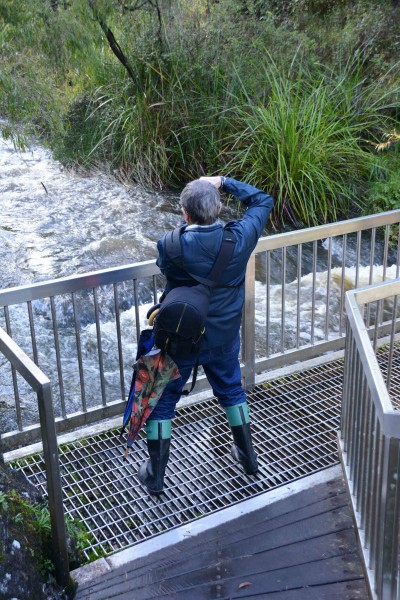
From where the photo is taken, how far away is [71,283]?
13.5 feet

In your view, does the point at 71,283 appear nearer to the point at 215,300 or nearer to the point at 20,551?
the point at 215,300

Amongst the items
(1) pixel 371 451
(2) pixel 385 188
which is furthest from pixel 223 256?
(2) pixel 385 188

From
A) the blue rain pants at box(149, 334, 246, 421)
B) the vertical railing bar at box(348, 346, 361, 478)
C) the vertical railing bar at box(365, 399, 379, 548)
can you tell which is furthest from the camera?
the blue rain pants at box(149, 334, 246, 421)

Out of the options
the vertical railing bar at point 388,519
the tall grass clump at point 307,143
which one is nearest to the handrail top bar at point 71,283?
the vertical railing bar at point 388,519

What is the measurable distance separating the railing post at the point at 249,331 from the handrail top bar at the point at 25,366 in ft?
6.08

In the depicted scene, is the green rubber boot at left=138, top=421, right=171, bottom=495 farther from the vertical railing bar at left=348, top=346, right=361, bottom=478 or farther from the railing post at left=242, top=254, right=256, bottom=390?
Result: the railing post at left=242, top=254, right=256, bottom=390

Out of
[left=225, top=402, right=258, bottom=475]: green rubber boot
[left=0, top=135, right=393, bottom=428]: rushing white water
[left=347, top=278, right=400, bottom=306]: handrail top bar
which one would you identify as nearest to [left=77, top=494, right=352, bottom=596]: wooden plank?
[left=225, top=402, right=258, bottom=475]: green rubber boot

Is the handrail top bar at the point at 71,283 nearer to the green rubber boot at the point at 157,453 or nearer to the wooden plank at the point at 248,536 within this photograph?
the green rubber boot at the point at 157,453

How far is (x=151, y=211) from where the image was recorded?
9.73 meters

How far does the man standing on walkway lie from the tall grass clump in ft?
17.7

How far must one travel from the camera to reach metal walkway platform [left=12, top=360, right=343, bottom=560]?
3.79 m

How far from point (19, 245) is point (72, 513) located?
5483 mm

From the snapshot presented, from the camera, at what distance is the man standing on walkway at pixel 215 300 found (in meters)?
3.62

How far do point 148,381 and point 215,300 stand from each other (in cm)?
54
